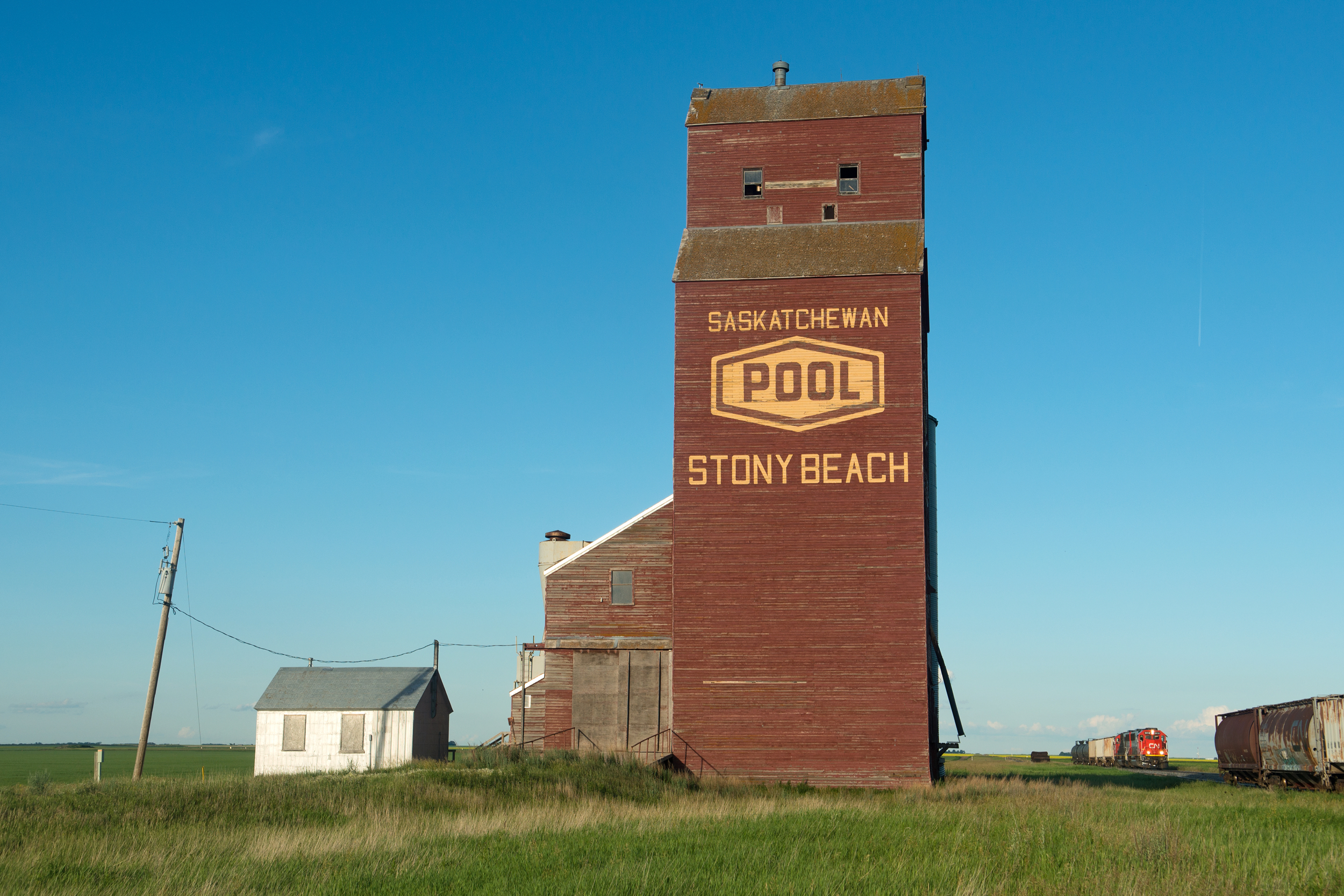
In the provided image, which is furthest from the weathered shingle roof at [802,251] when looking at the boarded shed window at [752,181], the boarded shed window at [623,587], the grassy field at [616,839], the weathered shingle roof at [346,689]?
the weathered shingle roof at [346,689]

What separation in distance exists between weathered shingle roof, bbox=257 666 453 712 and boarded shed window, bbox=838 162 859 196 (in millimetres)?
27354

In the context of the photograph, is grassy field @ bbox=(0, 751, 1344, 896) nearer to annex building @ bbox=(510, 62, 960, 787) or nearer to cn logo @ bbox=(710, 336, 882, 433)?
annex building @ bbox=(510, 62, 960, 787)

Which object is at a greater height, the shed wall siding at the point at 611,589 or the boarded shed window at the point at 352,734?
the shed wall siding at the point at 611,589

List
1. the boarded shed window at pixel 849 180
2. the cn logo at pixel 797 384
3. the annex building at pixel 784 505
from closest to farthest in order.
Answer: the annex building at pixel 784 505
the cn logo at pixel 797 384
the boarded shed window at pixel 849 180

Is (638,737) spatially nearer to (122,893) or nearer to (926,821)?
(926,821)

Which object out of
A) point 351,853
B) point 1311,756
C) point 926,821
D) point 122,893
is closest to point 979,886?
point 926,821

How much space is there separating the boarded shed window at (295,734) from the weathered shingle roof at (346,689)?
19.0 inches

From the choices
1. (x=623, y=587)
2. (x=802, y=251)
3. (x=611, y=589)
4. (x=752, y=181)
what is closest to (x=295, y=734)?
(x=611, y=589)

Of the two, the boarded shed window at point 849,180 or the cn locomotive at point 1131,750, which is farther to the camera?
the cn locomotive at point 1131,750

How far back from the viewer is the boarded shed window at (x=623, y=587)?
118 ft

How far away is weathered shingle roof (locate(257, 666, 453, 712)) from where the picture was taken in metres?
48.7

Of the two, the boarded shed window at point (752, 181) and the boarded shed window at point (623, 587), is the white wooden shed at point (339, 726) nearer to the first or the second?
the boarded shed window at point (623, 587)

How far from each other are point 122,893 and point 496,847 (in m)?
5.91

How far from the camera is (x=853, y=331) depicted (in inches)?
1396
